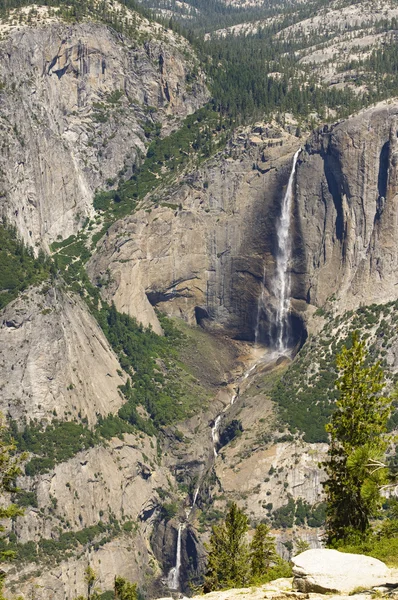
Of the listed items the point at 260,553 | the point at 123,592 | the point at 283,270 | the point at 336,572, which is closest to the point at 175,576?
the point at 283,270

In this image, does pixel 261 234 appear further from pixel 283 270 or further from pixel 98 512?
pixel 98 512

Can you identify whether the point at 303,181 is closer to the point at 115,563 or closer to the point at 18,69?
the point at 18,69

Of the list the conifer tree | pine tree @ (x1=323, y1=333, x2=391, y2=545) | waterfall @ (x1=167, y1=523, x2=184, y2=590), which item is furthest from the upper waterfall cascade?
pine tree @ (x1=323, y1=333, x2=391, y2=545)

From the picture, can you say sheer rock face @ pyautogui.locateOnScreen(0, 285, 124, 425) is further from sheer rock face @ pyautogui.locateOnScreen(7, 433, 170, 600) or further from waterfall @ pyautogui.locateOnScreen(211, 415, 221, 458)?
waterfall @ pyautogui.locateOnScreen(211, 415, 221, 458)

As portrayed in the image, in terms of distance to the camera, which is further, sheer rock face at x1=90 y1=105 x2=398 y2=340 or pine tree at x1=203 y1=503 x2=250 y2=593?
sheer rock face at x1=90 y1=105 x2=398 y2=340

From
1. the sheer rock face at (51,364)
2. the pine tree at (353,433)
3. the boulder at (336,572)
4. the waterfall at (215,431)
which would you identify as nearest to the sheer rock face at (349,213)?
the waterfall at (215,431)

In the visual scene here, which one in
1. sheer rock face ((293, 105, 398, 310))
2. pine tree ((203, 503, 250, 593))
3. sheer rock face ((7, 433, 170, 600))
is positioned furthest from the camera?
sheer rock face ((293, 105, 398, 310))
